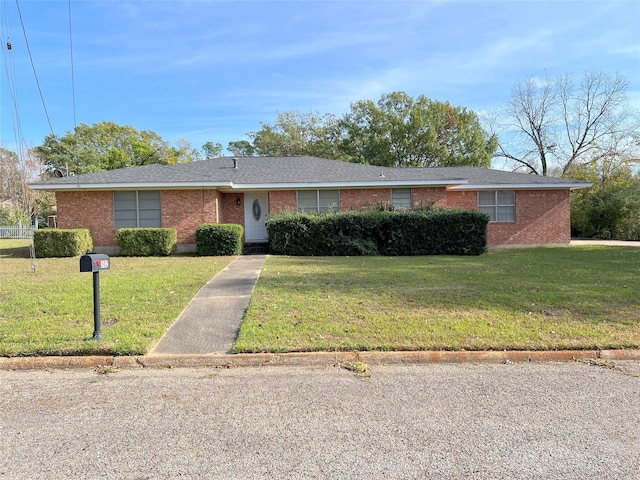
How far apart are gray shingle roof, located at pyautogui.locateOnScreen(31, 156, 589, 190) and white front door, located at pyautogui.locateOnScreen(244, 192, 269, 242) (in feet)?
2.92

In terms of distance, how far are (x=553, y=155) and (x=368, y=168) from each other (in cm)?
2928

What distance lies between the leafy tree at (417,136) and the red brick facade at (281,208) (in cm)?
2091

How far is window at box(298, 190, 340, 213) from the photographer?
1781cm

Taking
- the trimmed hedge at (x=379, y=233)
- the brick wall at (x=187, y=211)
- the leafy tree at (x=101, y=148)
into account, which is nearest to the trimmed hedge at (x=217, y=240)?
the trimmed hedge at (x=379, y=233)

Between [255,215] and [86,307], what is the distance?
11.9 meters

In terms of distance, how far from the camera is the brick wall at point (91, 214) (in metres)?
16.2

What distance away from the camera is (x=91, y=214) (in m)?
16.3

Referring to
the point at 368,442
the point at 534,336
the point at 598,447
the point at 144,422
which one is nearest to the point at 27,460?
the point at 144,422

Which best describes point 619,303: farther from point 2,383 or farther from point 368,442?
point 2,383

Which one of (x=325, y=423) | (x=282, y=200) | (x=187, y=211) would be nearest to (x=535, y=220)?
(x=282, y=200)

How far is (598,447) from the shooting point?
2.97 m

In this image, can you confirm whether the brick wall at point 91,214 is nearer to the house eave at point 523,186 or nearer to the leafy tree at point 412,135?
the house eave at point 523,186

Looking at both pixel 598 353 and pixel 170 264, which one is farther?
pixel 170 264

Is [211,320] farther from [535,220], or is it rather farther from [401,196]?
[535,220]
